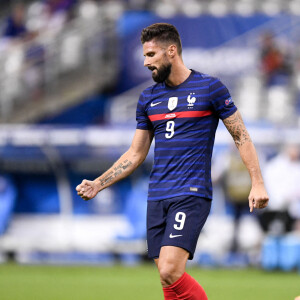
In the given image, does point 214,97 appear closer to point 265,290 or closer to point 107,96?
point 265,290

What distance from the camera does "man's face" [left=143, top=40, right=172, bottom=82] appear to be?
18.4 ft

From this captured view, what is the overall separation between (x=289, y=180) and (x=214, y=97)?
26.8ft

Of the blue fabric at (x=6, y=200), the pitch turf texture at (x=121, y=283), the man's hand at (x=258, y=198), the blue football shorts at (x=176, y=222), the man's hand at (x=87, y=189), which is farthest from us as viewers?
the blue fabric at (x=6, y=200)

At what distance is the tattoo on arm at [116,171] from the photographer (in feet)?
19.3

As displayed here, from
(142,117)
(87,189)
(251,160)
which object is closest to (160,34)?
(142,117)

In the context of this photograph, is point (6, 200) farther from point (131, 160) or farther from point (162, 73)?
point (162, 73)

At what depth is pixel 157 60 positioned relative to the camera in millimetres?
5613

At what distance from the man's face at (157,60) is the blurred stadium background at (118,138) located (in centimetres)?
480

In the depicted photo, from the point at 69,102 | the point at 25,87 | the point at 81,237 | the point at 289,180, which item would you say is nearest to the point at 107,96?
the point at 69,102

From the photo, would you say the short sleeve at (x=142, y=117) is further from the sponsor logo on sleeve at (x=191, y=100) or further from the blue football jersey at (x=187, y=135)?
the sponsor logo on sleeve at (x=191, y=100)

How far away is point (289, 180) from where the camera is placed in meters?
13.4

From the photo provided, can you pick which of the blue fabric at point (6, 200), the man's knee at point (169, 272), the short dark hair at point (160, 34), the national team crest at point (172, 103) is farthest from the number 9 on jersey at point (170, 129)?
the blue fabric at point (6, 200)

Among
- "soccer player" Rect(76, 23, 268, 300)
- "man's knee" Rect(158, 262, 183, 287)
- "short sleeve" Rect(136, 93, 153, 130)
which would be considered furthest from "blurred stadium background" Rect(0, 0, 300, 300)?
"man's knee" Rect(158, 262, 183, 287)

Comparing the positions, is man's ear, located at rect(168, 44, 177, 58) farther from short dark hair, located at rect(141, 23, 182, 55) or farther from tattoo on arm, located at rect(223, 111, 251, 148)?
tattoo on arm, located at rect(223, 111, 251, 148)
